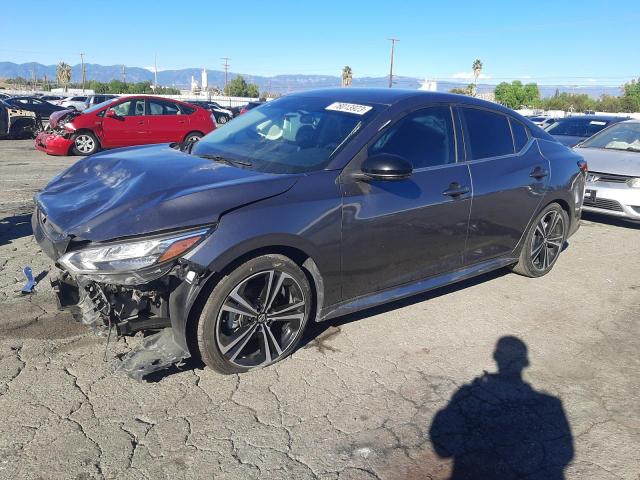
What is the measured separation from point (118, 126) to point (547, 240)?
11546 mm

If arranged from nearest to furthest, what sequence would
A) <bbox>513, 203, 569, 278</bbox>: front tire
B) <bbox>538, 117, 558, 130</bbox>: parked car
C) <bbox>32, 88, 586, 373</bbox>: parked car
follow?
<bbox>32, 88, 586, 373</bbox>: parked car < <bbox>513, 203, 569, 278</bbox>: front tire < <bbox>538, 117, 558, 130</bbox>: parked car

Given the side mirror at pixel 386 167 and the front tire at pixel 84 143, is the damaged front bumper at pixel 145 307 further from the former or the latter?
the front tire at pixel 84 143

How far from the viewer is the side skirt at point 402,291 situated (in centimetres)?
359

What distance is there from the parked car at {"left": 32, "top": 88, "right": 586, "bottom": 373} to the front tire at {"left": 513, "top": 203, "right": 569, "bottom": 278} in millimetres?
298

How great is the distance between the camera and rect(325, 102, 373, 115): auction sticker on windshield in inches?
152

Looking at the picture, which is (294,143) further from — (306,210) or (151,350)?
(151,350)

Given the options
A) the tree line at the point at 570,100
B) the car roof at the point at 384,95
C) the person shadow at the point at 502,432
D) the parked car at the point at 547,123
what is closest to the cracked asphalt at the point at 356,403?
the person shadow at the point at 502,432

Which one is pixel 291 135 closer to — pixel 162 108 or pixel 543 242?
pixel 543 242

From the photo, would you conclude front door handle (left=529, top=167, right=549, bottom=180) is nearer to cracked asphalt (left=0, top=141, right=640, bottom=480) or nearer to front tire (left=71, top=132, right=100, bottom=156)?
cracked asphalt (left=0, top=141, right=640, bottom=480)

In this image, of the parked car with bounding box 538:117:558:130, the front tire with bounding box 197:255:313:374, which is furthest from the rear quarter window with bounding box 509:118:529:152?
the parked car with bounding box 538:117:558:130

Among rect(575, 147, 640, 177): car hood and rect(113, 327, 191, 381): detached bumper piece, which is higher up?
rect(575, 147, 640, 177): car hood

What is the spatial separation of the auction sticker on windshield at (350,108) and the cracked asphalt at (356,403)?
157 centimetres

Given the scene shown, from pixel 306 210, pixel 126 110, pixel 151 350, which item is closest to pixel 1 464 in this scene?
pixel 151 350

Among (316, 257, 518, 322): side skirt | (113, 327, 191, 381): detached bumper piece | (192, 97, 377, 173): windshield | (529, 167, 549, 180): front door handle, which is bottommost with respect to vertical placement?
(113, 327, 191, 381): detached bumper piece
